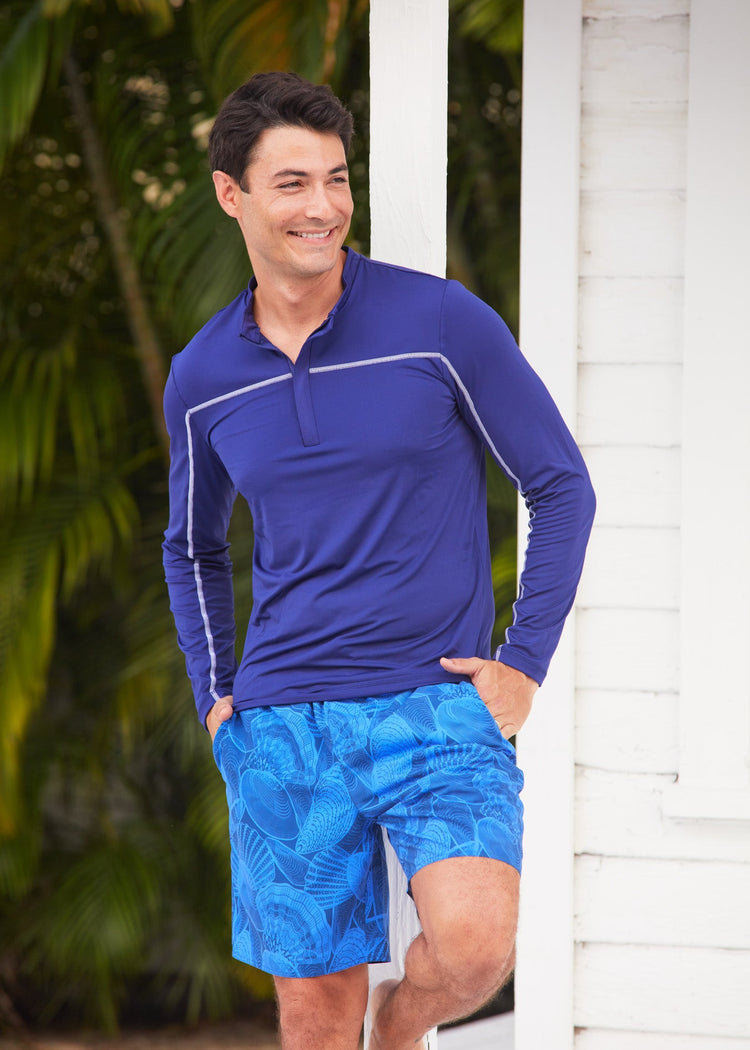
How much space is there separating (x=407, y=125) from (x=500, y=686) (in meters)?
0.94

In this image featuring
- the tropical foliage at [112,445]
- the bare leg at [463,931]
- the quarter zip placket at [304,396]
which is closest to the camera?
the bare leg at [463,931]

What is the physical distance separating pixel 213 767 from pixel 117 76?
8.10 feet

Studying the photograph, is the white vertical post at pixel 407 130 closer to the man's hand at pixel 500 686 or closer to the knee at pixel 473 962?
the knee at pixel 473 962

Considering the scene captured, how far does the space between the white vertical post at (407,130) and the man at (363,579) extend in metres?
0.20

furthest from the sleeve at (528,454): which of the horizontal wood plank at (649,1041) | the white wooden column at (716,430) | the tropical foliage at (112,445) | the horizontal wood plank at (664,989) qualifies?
the tropical foliage at (112,445)

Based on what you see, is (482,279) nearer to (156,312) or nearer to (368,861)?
(156,312)

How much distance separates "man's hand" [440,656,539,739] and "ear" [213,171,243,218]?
75 centimetres

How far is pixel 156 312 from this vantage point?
4508 millimetres

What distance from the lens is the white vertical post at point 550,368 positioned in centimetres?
245

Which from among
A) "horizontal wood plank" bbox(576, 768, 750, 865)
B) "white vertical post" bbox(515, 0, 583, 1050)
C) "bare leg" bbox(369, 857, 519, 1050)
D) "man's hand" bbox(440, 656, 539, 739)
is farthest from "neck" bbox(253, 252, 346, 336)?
"horizontal wood plank" bbox(576, 768, 750, 865)

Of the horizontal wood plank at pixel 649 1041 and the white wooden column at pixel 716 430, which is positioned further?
the horizontal wood plank at pixel 649 1041

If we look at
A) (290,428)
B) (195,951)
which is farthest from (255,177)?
(195,951)

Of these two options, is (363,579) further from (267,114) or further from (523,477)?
(267,114)

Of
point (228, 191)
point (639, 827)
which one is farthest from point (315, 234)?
point (639, 827)
